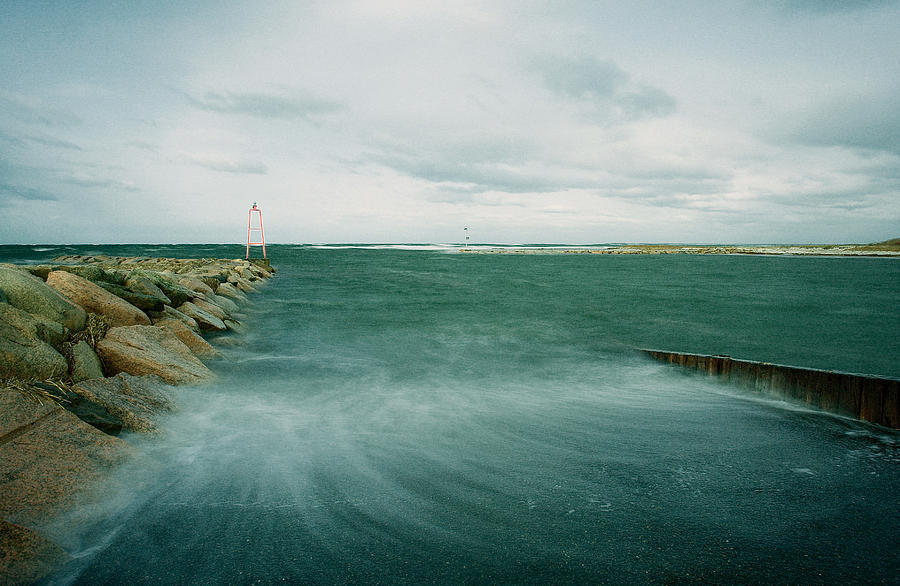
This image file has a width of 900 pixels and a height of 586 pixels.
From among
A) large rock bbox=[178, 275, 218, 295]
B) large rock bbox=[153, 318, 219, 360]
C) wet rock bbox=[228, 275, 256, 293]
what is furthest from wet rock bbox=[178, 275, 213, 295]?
wet rock bbox=[228, 275, 256, 293]

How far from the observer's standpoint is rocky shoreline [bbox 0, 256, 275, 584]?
122 inches

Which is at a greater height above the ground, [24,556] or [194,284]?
[194,284]

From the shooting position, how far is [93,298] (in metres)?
7.32

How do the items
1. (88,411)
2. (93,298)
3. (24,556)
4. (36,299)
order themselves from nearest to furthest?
(24,556) < (88,411) < (36,299) < (93,298)

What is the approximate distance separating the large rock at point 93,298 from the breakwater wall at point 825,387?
932cm

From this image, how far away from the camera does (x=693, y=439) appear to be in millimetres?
5395

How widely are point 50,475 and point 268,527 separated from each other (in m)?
1.53

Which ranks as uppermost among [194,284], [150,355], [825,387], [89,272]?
[89,272]

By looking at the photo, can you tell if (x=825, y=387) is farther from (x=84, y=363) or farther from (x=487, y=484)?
(x=84, y=363)

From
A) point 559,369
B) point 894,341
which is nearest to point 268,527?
point 559,369

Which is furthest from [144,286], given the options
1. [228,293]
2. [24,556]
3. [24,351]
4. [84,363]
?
[228,293]

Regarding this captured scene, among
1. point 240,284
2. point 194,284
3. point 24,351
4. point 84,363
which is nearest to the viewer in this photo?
point 24,351

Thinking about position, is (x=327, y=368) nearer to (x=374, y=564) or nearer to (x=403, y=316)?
(x=374, y=564)

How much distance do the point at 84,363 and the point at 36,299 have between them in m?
1.52
